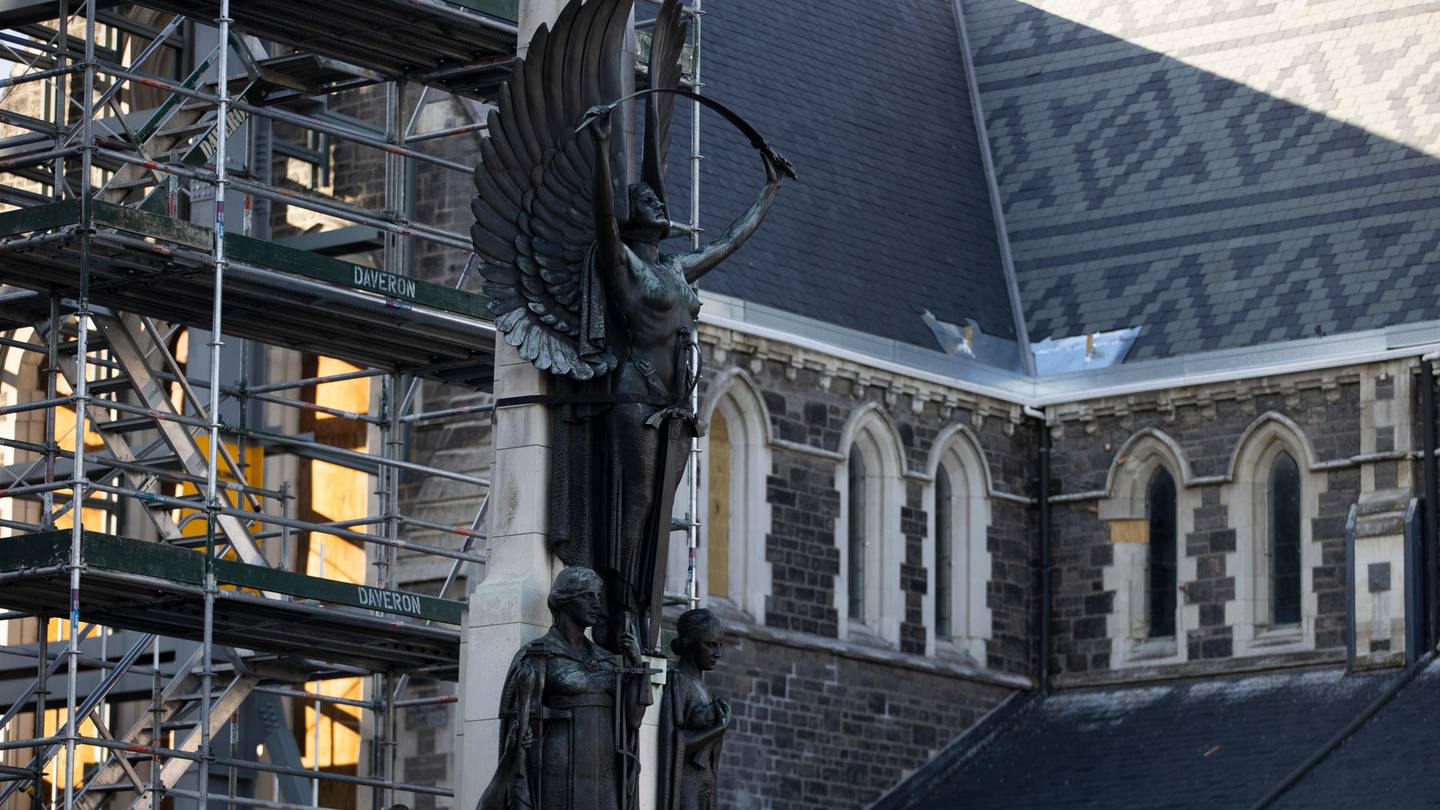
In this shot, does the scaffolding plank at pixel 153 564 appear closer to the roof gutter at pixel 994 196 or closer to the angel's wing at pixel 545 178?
the angel's wing at pixel 545 178

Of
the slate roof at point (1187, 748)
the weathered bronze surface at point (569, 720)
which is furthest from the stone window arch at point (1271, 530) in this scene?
the weathered bronze surface at point (569, 720)

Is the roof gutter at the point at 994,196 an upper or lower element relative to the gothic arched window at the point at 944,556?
upper

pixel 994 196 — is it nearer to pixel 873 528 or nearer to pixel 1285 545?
pixel 873 528

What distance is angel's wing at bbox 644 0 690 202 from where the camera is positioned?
13578mm

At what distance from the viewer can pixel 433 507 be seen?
29.8 meters

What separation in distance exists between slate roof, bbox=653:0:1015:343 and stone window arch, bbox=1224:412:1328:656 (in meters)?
3.16

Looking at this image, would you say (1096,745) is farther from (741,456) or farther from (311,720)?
(311,720)

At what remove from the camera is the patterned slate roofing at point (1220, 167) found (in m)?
32.6

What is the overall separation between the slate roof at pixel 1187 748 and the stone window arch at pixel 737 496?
2618mm

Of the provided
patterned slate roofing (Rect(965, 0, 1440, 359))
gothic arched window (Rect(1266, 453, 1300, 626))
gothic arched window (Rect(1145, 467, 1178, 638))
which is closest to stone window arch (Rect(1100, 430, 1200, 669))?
gothic arched window (Rect(1145, 467, 1178, 638))

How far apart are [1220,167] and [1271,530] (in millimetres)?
3847

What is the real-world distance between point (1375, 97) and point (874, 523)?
20.6 feet

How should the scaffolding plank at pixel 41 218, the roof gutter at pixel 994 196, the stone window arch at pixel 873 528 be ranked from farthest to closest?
the roof gutter at pixel 994 196
the stone window arch at pixel 873 528
the scaffolding plank at pixel 41 218

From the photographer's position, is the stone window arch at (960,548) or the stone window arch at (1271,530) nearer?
the stone window arch at (1271,530)
